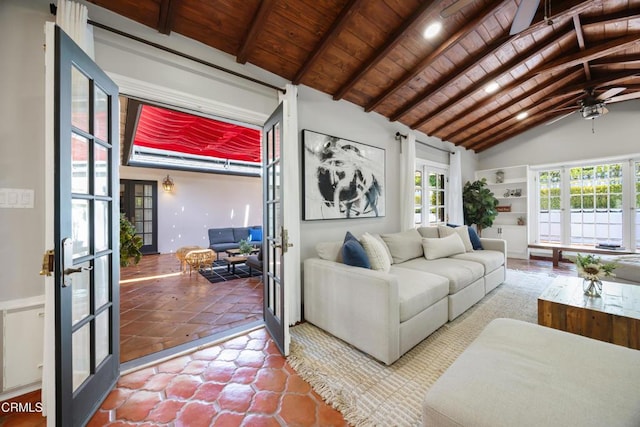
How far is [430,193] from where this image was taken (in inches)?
204

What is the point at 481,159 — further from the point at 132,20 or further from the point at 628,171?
the point at 132,20

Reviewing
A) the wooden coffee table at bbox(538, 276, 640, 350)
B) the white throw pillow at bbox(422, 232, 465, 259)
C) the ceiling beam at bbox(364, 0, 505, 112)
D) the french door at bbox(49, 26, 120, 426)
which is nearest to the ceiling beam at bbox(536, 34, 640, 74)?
the ceiling beam at bbox(364, 0, 505, 112)

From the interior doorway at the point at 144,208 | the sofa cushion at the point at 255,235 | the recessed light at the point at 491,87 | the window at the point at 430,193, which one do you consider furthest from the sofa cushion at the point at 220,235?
the recessed light at the point at 491,87

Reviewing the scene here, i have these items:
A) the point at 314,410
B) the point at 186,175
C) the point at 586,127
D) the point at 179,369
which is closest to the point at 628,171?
the point at 586,127

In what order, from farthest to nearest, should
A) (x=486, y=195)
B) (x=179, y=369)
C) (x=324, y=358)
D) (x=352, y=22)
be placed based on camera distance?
(x=486, y=195), (x=352, y=22), (x=324, y=358), (x=179, y=369)

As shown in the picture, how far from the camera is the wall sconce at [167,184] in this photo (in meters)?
7.03

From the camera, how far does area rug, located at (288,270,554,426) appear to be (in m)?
1.50

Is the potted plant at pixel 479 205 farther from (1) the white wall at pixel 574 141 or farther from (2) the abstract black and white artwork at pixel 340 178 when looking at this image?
(2) the abstract black and white artwork at pixel 340 178

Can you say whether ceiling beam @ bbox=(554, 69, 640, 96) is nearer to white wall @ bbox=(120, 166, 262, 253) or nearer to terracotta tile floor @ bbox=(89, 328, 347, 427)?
terracotta tile floor @ bbox=(89, 328, 347, 427)

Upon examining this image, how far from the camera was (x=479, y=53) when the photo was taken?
2949 millimetres

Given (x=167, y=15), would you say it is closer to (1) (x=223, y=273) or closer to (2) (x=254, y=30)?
(2) (x=254, y=30)

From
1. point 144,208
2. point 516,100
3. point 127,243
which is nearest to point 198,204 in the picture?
point 144,208

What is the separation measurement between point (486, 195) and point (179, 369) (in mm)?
6305

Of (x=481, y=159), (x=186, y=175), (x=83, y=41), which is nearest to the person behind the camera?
(x=83, y=41)
